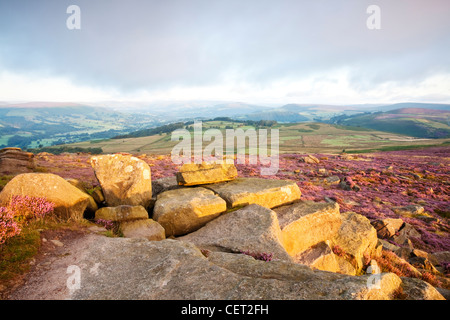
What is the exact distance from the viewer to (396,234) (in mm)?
17531

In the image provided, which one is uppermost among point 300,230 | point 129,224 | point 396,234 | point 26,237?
point 26,237

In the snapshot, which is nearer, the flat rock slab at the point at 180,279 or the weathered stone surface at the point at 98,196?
the flat rock slab at the point at 180,279

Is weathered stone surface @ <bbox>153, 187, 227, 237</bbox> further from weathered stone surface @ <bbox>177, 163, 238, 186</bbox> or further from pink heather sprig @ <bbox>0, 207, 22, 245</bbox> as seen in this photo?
pink heather sprig @ <bbox>0, 207, 22, 245</bbox>

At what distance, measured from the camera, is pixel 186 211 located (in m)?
12.2

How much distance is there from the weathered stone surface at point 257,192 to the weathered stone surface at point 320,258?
3654 mm

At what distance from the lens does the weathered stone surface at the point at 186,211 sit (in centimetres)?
1201

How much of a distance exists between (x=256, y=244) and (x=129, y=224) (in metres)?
6.68

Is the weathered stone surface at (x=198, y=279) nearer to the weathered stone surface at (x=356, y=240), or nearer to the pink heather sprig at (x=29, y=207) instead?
the pink heather sprig at (x=29, y=207)

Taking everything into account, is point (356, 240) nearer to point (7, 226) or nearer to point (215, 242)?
point (215, 242)

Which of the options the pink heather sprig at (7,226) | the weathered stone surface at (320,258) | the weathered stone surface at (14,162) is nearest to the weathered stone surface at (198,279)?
the pink heather sprig at (7,226)

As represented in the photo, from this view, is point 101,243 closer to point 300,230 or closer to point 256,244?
point 256,244

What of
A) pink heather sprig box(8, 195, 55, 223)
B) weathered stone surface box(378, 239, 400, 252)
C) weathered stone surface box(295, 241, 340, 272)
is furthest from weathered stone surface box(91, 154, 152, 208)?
weathered stone surface box(378, 239, 400, 252)
